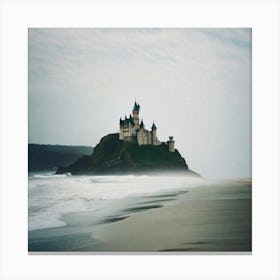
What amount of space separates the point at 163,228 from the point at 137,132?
95cm

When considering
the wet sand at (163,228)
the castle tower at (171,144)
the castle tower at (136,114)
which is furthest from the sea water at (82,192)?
the castle tower at (136,114)

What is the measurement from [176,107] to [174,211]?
101 centimetres

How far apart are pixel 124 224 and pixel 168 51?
1.71 metres

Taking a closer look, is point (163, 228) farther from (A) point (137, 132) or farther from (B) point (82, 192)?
(A) point (137, 132)

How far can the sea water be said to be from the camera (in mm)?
3863

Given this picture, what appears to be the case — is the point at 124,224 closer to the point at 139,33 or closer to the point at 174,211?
the point at 174,211

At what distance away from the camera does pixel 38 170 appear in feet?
12.9

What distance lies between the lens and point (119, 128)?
3.96 meters

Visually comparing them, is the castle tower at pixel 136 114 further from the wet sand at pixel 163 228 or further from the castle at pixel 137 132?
the wet sand at pixel 163 228

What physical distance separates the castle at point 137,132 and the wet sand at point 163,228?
1.78ft
